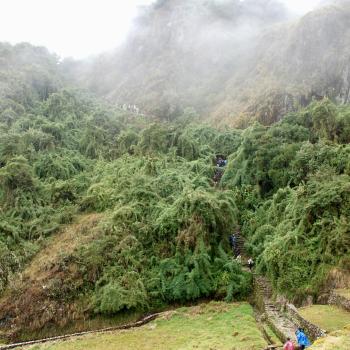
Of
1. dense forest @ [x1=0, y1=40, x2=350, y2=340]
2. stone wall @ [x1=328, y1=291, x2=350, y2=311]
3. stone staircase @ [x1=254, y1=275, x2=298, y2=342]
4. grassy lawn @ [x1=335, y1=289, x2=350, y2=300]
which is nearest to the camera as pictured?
stone staircase @ [x1=254, y1=275, x2=298, y2=342]

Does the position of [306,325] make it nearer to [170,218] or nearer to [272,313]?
[272,313]

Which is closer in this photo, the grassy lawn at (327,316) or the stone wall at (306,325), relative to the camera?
the stone wall at (306,325)

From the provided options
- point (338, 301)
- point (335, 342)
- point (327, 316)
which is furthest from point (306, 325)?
point (335, 342)

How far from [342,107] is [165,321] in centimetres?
2727

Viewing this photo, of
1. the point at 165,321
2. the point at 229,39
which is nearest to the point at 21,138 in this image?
the point at 165,321


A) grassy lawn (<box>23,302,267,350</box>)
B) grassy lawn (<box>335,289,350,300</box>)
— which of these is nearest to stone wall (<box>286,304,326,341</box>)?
grassy lawn (<box>23,302,267,350</box>)

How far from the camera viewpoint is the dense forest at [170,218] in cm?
2331

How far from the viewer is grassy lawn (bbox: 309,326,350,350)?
487 inches

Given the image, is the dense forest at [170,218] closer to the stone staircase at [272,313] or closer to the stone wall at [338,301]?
the stone staircase at [272,313]

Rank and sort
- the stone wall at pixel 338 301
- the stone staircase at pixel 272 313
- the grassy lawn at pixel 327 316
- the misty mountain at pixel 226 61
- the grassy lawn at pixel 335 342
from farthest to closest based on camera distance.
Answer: the misty mountain at pixel 226 61, the stone wall at pixel 338 301, the stone staircase at pixel 272 313, the grassy lawn at pixel 327 316, the grassy lawn at pixel 335 342

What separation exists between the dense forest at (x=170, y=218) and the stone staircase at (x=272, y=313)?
70 cm

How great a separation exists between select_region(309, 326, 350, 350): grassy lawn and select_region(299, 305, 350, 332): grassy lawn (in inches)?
115

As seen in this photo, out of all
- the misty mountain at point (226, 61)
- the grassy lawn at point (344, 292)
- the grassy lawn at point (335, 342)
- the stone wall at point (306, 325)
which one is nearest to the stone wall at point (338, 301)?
the grassy lawn at point (344, 292)

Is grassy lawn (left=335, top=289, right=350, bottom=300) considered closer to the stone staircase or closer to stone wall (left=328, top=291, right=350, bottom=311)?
stone wall (left=328, top=291, right=350, bottom=311)
